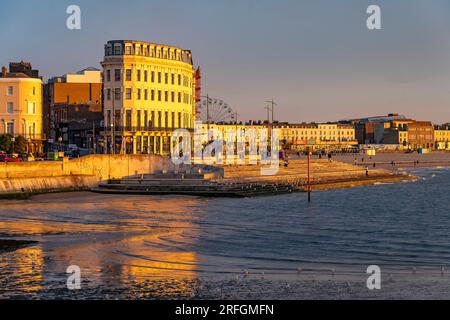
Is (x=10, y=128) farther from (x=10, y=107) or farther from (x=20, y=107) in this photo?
(x=20, y=107)

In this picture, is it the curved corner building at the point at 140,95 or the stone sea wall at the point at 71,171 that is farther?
the curved corner building at the point at 140,95

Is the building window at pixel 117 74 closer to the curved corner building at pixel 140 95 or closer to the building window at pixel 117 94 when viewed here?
the curved corner building at pixel 140 95

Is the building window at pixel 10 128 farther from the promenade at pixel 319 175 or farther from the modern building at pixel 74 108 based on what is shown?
the promenade at pixel 319 175

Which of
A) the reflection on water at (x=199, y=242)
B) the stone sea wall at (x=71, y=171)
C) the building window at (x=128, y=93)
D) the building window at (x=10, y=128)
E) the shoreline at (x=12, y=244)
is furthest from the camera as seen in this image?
the building window at (x=128, y=93)

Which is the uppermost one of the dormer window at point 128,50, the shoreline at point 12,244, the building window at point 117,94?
the dormer window at point 128,50

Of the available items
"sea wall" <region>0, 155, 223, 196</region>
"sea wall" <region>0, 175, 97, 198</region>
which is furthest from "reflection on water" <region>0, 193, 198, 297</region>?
"sea wall" <region>0, 155, 223, 196</region>

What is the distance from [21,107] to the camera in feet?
314

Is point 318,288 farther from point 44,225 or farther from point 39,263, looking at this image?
point 44,225

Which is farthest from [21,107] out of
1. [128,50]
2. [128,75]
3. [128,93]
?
[128,50]

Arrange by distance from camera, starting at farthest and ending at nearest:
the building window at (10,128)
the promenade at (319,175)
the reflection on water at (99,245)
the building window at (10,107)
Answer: the building window at (10,128)
the building window at (10,107)
the promenade at (319,175)
the reflection on water at (99,245)

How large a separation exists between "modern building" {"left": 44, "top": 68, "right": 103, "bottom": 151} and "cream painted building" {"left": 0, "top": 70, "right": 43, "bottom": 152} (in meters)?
17.3

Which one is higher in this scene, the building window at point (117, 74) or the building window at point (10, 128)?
the building window at point (117, 74)

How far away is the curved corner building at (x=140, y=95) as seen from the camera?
333ft

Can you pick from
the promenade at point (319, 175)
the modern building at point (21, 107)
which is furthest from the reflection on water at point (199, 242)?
the modern building at point (21, 107)
